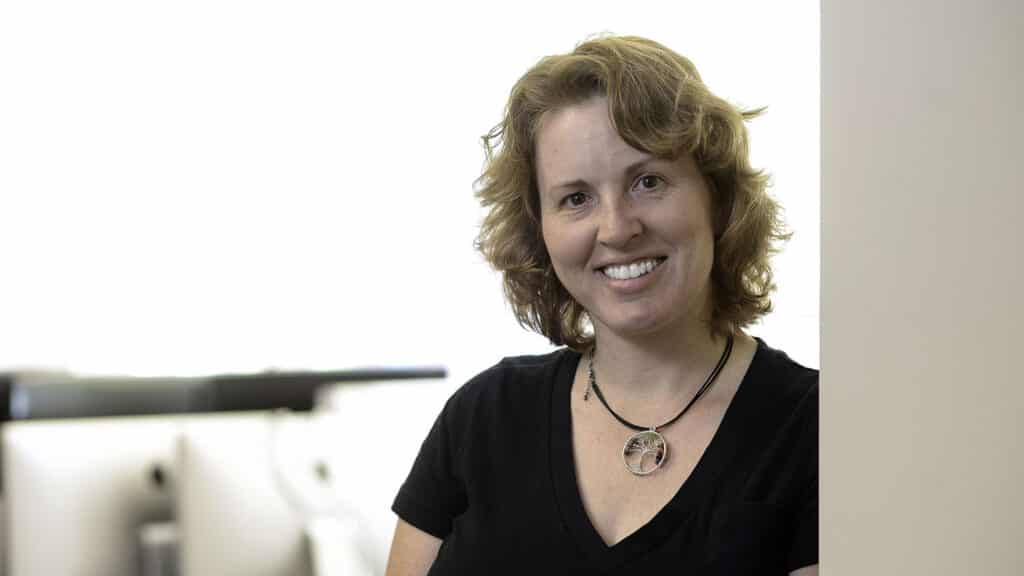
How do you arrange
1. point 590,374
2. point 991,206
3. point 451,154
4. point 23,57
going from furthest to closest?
point 451,154 → point 23,57 → point 590,374 → point 991,206

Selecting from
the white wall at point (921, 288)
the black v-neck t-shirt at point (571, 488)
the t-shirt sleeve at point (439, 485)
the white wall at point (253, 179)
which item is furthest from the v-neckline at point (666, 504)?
the white wall at point (253, 179)

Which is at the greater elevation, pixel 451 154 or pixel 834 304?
pixel 451 154

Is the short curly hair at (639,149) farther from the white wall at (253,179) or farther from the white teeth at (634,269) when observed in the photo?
the white wall at (253,179)

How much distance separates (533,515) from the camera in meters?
0.70

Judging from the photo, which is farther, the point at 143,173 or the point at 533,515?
the point at 143,173

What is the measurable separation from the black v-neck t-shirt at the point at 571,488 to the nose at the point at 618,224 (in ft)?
0.40

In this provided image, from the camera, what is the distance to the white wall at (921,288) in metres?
0.26

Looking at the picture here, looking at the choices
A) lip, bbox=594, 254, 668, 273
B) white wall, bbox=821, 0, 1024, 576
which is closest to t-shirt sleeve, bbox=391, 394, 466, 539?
lip, bbox=594, 254, 668, 273

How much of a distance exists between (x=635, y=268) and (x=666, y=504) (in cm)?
15

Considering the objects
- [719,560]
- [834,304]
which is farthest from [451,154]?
[834,304]

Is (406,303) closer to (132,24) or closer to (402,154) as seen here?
(402,154)

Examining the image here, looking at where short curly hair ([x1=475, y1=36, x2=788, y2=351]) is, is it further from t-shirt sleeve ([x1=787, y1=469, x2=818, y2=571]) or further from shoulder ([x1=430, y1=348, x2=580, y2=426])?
t-shirt sleeve ([x1=787, y1=469, x2=818, y2=571])

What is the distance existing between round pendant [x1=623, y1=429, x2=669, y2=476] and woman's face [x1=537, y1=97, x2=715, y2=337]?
70 mm

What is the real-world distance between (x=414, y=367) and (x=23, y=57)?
0.68 meters
